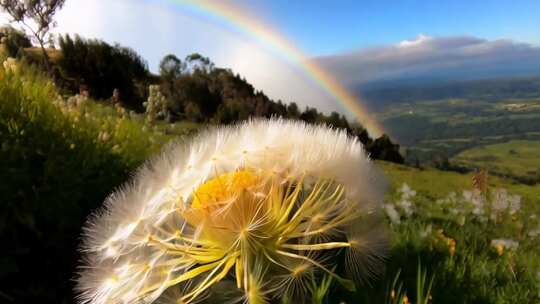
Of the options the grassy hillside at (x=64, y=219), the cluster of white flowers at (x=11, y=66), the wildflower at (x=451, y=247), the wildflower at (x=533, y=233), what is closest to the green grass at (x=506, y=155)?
the wildflower at (x=533, y=233)

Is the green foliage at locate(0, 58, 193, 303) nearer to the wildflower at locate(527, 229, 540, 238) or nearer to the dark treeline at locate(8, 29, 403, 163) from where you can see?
the wildflower at locate(527, 229, 540, 238)

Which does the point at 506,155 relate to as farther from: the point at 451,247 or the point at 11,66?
the point at 11,66

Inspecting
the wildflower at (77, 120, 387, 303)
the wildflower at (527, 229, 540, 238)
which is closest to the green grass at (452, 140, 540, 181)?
the wildflower at (527, 229, 540, 238)

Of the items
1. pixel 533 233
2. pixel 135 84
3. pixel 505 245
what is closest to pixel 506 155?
pixel 135 84

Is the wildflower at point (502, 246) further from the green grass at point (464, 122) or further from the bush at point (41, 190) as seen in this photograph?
the green grass at point (464, 122)

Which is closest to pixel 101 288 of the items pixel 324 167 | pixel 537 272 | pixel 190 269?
pixel 190 269
